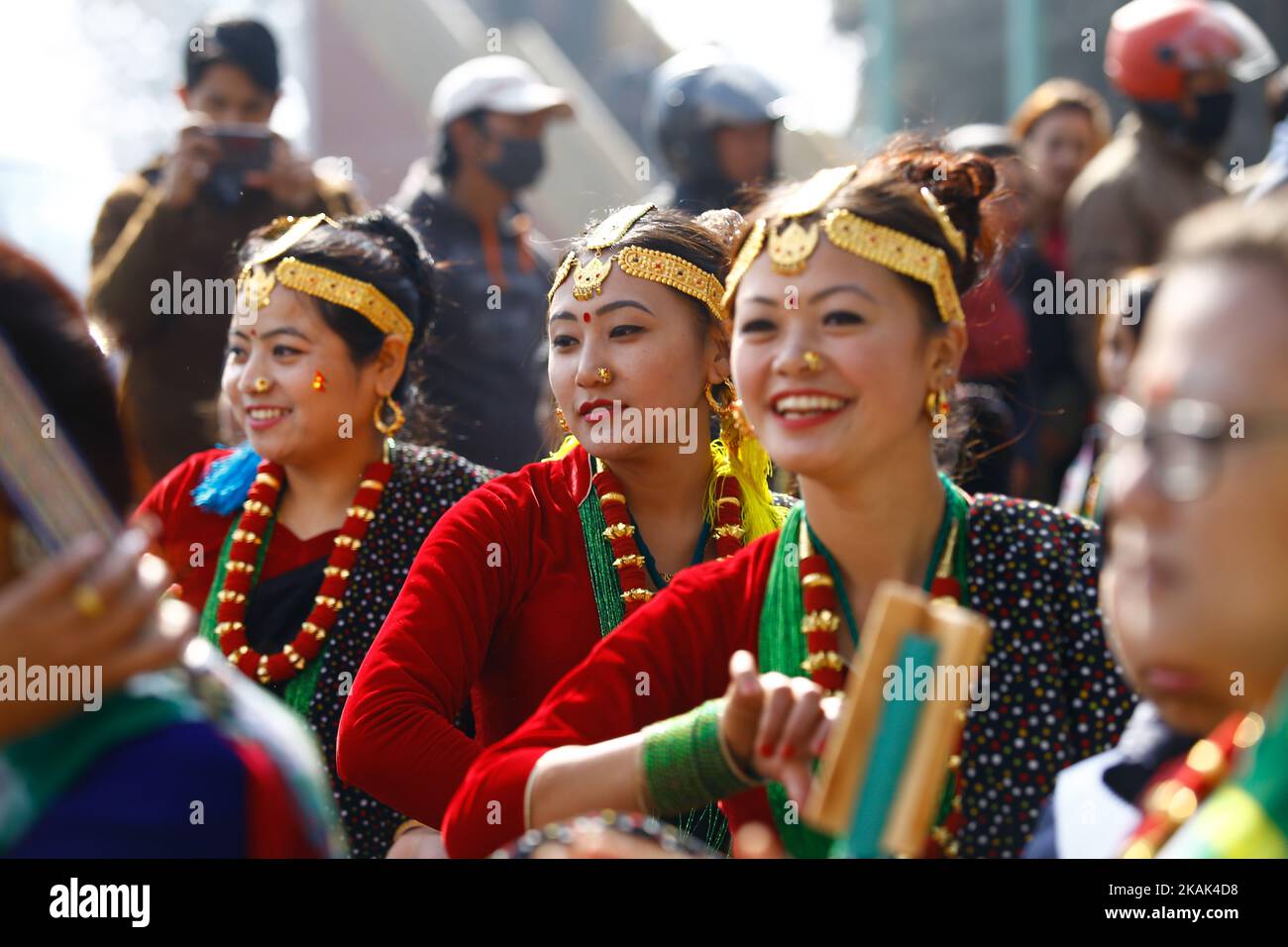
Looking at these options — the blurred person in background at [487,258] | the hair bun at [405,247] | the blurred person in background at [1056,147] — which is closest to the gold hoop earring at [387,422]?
the hair bun at [405,247]

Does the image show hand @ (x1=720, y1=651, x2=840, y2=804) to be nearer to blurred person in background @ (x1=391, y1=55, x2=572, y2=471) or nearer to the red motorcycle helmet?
blurred person in background @ (x1=391, y1=55, x2=572, y2=471)

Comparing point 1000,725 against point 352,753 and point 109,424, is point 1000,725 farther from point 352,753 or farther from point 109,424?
point 109,424

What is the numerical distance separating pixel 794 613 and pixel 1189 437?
1.25 metres

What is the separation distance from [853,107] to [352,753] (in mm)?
8656

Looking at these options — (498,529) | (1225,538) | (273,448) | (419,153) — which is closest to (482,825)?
(498,529)

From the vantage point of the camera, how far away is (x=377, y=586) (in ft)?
13.0

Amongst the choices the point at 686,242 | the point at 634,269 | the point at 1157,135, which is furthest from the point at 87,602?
the point at 1157,135

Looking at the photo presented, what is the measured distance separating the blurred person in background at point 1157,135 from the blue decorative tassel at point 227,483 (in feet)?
10.0

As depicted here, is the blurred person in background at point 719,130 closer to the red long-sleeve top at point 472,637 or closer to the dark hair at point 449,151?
the dark hair at point 449,151

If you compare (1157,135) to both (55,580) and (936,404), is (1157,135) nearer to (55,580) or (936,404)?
(936,404)

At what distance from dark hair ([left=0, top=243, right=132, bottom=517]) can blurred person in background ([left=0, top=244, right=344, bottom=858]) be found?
0.22ft

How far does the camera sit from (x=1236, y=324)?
68.4 inches
